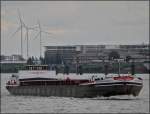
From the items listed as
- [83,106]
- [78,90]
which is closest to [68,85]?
[78,90]

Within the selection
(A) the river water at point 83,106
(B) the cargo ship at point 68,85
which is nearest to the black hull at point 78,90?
(B) the cargo ship at point 68,85

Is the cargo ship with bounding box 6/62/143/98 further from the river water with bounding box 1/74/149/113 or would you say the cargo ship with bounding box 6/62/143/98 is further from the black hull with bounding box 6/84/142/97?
the river water with bounding box 1/74/149/113

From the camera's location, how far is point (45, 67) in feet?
475

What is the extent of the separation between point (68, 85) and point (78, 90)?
3.78 meters

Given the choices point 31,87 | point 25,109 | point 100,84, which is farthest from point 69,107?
point 31,87

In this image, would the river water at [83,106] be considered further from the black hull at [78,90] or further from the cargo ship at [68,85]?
the cargo ship at [68,85]

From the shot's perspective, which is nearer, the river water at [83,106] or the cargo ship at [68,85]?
the river water at [83,106]

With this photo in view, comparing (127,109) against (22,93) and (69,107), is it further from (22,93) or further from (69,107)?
(22,93)

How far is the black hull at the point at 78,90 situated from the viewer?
125375 mm

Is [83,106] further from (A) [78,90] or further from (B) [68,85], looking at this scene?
(B) [68,85]

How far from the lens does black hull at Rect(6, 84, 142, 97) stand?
125375mm

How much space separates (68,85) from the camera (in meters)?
135

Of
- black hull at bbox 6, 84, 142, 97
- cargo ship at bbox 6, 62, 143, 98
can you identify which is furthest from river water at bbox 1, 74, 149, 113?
cargo ship at bbox 6, 62, 143, 98

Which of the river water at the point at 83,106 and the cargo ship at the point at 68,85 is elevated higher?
the cargo ship at the point at 68,85
